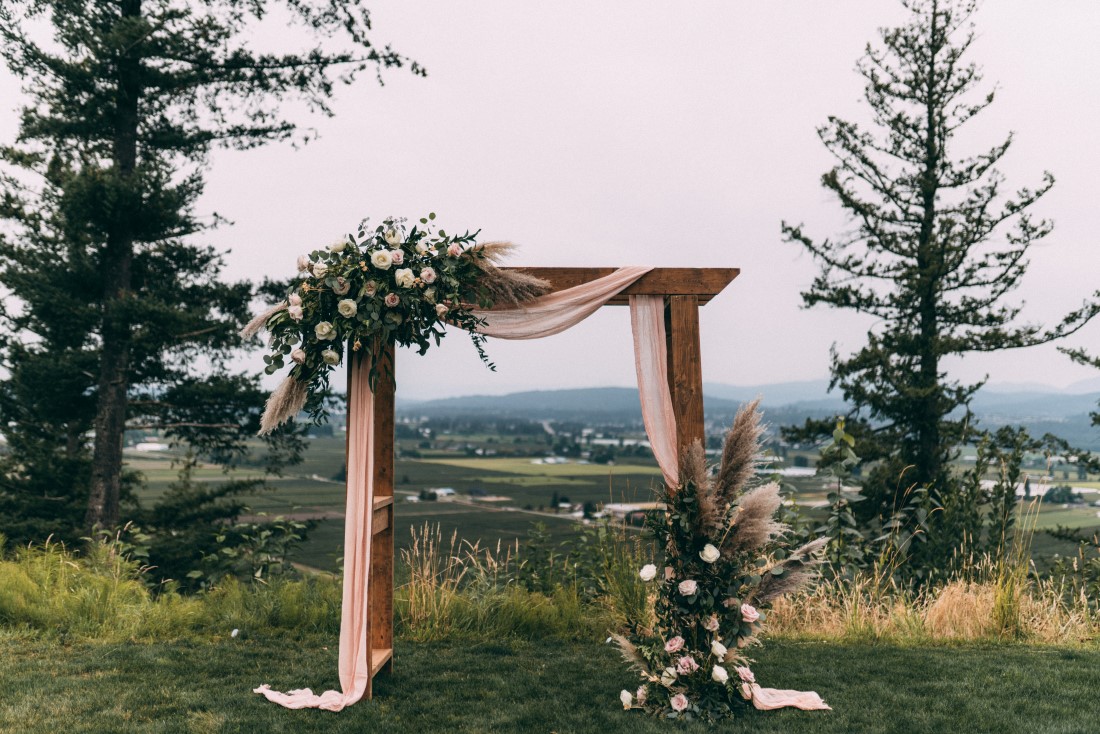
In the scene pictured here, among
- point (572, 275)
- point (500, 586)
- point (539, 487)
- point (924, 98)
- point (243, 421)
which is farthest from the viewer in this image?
point (539, 487)

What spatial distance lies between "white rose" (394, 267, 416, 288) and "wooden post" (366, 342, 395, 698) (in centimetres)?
48

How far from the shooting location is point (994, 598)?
6.07 metres

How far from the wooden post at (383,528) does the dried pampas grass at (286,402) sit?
0.44m

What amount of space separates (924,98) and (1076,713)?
12.6 m

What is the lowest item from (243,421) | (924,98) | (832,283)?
(243,421)

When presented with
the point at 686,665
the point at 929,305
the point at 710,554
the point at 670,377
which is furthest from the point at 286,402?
the point at 929,305

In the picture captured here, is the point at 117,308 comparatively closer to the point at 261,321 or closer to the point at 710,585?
the point at 261,321

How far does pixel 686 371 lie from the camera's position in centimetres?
469

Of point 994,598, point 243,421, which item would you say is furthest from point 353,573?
point 243,421

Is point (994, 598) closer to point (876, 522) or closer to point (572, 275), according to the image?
point (572, 275)

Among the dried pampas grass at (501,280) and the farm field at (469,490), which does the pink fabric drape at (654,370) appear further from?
the farm field at (469,490)

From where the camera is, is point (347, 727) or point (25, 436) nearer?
point (347, 727)

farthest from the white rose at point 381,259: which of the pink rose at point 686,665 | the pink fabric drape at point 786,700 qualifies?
the pink fabric drape at point 786,700

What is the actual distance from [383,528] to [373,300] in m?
1.51
